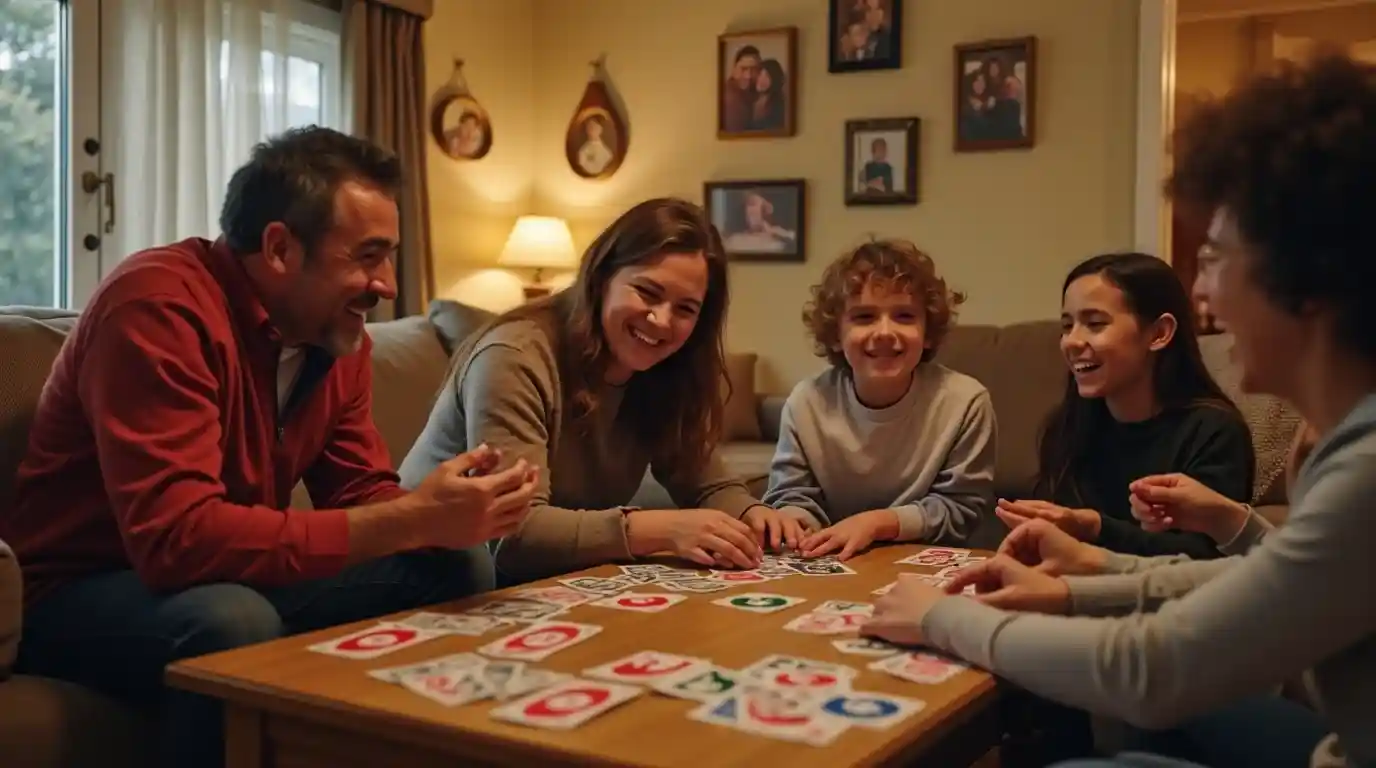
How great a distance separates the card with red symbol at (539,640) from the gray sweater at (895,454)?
900 millimetres

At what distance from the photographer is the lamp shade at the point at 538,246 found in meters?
5.23

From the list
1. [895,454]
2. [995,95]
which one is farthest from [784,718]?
[995,95]

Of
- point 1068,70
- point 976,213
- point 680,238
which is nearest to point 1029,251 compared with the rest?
point 976,213

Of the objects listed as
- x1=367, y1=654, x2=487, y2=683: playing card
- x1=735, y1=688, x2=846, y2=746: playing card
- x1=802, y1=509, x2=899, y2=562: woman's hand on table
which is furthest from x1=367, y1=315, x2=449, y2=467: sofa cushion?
x1=735, y1=688, x2=846, y2=746: playing card

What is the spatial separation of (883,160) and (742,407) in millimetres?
1153

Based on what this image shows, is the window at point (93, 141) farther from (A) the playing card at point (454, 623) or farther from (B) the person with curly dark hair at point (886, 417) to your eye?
(A) the playing card at point (454, 623)

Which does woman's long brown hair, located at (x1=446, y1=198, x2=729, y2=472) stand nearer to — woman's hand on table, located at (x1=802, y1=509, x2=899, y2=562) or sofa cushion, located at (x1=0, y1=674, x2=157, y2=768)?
woman's hand on table, located at (x1=802, y1=509, x2=899, y2=562)

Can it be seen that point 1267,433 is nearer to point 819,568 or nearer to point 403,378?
point 819,568

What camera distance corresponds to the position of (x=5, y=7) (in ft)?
11.7

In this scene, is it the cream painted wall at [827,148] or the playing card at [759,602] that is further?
the cream painted wall at [827,148]

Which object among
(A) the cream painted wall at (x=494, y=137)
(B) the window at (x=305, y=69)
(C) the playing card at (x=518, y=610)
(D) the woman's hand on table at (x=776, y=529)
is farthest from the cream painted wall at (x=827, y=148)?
(C) the playing card at (x=518, y=610)

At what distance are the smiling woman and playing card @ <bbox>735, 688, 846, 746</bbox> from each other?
0.66 meters

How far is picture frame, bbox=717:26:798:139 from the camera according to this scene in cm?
499

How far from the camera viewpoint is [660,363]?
218 centimetres
